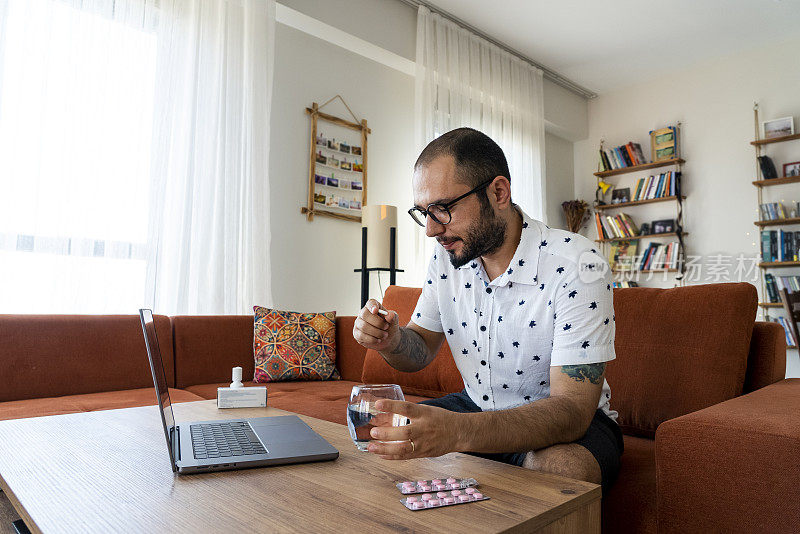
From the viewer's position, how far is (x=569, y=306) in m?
1.17

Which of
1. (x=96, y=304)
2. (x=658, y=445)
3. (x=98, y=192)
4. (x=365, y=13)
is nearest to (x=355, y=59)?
(x=365, y=13)

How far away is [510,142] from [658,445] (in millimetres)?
4210

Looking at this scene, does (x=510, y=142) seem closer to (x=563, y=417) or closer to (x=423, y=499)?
(x=563, y=417)

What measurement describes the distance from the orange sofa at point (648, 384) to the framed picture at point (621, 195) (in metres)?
3.85

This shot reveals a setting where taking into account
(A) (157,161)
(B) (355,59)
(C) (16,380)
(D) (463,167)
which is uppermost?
(B) (355,59)

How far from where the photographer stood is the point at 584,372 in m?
1.09

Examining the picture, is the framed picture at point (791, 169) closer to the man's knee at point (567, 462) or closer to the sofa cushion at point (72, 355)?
the man's knee at point (567, 462)

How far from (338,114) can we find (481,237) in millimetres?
2895

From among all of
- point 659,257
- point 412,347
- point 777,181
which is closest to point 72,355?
point 412,347

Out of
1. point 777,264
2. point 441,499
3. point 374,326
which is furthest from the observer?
point 777,264

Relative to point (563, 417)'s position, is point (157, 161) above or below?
above

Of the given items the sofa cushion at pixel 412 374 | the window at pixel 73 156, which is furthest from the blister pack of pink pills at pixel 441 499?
the window at pixel 73 156

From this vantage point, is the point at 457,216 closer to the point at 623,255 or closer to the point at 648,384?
the point at 648,384

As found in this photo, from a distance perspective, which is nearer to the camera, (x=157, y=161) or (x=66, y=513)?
(x=66, y=513)
